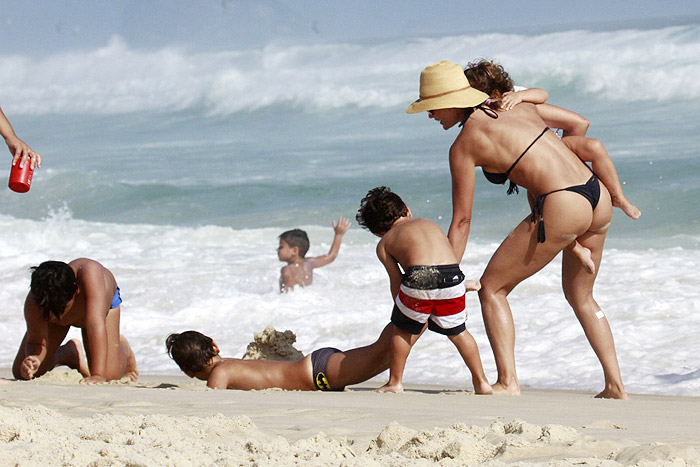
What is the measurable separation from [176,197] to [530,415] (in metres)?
15.7

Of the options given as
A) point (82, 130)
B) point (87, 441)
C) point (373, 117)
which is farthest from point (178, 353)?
point (82, 130)

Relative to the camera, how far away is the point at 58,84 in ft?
139

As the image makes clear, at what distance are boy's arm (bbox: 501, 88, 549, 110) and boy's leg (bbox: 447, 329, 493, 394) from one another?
1.07 metres

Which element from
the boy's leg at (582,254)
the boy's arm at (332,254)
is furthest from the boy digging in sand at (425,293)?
the boy's arm at (332,254)

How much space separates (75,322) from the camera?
196 inches

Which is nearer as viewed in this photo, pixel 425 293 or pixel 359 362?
pixel 425 293

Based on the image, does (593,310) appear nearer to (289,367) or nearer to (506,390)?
(506,390)

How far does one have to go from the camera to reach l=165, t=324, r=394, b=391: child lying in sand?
441 centimetres

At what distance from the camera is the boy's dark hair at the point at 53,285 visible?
15.6 feet

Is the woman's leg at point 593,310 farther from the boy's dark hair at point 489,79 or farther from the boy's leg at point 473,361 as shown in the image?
the boy's dark hair at point 489,79

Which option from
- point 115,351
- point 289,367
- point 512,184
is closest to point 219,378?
point 289,367

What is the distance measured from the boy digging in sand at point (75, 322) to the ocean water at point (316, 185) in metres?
1.05

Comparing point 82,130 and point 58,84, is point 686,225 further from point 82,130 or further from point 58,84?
point 58,84

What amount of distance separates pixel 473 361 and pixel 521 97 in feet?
4.07
